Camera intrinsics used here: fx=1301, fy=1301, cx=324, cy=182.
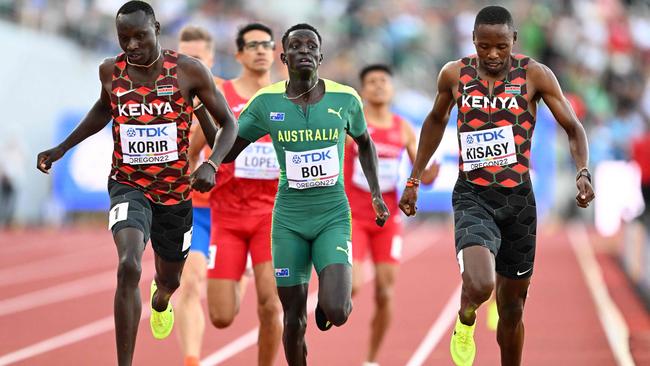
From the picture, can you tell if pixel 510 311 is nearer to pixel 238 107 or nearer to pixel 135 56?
pixel 238 107

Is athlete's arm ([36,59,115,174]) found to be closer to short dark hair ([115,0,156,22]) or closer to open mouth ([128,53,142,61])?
open mouth ([128,53,142,61])

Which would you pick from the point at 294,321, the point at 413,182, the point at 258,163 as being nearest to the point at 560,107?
the point at 413,182

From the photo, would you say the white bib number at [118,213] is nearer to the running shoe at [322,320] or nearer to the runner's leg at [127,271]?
the runner's leg at [127,271]

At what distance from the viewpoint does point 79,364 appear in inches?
396

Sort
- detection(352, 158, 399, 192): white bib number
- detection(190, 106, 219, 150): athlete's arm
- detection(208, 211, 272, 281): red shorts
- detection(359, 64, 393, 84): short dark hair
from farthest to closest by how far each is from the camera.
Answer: detection(359, 64, 393, 84): short dark hair → detection(352, 158, 399, 192): white bib number → detection(208, 211, 272, 281): red shorts → detection(190, 106, 219, 150): athlete's arm

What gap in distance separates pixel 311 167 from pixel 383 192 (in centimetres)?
286

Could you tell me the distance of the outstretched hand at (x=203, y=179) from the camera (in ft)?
23.3

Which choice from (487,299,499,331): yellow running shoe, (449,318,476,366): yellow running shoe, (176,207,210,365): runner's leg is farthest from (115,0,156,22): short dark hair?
(487,299,499,331): yellow running shoe

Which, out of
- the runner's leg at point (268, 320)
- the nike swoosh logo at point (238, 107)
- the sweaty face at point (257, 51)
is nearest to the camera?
the runner's leg at point (268, 320)

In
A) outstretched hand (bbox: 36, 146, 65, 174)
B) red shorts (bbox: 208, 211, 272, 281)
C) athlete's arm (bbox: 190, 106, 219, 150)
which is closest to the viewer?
outstretched hand (bbox: 36, 146, 65, 174)

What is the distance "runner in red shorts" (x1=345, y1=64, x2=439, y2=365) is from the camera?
32.4 ft

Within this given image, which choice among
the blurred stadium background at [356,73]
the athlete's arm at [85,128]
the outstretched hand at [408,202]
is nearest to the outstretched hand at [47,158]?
the athlete's arm at [85,128]

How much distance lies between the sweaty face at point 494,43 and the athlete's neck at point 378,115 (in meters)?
3.11

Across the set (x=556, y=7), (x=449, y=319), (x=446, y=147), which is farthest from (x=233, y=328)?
(x=556, y=7)
